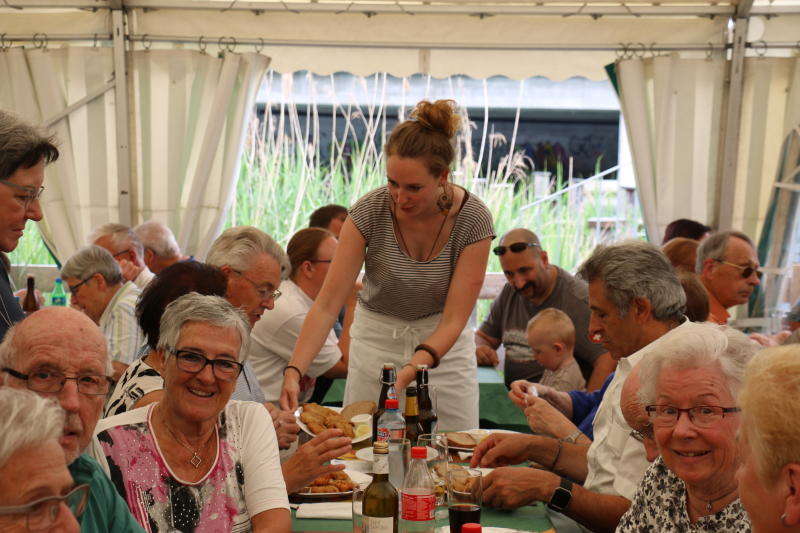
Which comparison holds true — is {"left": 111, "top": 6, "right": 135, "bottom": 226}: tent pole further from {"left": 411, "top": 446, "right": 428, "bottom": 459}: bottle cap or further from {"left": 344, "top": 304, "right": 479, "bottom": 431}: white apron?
{"left": 411, "top": 446, "right": 428, "bottom": 459}: bottle cap

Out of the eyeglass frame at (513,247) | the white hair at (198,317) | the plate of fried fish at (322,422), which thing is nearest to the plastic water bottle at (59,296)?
the eyeglass frame at (513,247)

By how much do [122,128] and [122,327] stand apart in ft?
8.21

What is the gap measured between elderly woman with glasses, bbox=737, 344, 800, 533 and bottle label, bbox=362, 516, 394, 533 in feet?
2.60

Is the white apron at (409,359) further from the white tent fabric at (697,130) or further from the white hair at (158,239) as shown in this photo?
the white tent fabric at (697,130)

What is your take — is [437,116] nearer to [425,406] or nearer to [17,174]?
[425,406]

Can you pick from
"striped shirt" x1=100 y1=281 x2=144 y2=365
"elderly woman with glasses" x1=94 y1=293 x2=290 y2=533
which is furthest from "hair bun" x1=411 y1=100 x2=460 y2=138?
"striped shirt" x1=100 y1=281 x2=144 y2=365

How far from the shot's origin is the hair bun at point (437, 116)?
299cm

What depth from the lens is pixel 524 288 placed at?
15.4 feet

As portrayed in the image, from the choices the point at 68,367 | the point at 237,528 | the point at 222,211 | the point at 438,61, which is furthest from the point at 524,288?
the point at 68,367

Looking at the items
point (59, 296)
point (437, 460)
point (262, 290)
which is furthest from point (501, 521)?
point (59, 296)

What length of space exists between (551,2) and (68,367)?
468cm

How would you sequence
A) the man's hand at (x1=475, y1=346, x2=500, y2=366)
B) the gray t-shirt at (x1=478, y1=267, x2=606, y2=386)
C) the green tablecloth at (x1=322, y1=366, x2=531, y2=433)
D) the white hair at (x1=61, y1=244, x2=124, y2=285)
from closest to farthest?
1. the green tablecloth at (x1=322, y1=366, x2=531, y2=433)
2. the white hair at (x1=61, y1=244, x2=124, y2=285)
3. the gray t-shirt at (x1=478, y1=267, x2=606, y2=386)
4. the man's hand at (x1=475, y1=346, x2=500, y2=366)

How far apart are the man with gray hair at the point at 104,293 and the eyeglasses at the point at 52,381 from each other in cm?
211

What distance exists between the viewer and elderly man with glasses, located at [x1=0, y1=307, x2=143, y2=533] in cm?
172
